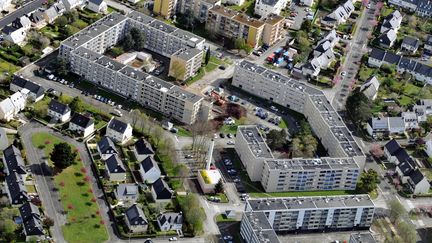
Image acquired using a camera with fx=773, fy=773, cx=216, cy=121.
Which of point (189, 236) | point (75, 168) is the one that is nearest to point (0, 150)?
point (75, 168)

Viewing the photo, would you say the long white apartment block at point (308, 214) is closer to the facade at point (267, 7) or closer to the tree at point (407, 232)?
the tree at point (407, 232)

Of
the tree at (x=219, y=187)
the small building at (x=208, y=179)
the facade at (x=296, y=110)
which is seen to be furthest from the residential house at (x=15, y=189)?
the facade at (x=296, y=110)

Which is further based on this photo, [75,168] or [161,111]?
[161,111]

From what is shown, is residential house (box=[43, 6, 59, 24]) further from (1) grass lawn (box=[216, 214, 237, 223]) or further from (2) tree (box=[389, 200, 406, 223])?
(2) tree (box=[389, 200, 406, 223])

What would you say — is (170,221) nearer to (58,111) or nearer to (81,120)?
(81,120)

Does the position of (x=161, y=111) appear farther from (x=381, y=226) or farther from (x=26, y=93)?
(x=381, y=226)

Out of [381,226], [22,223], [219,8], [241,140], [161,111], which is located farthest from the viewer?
[219,8]

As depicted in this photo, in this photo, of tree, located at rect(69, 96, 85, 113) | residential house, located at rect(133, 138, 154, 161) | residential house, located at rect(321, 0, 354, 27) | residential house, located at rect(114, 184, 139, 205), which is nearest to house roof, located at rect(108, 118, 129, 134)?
residential house, located at rect(133, 138, 154, 161)
